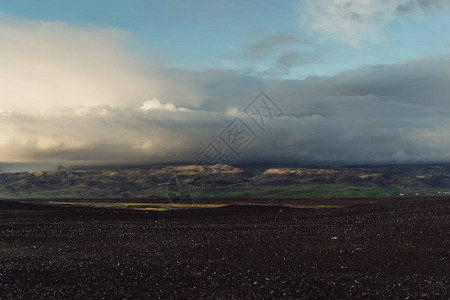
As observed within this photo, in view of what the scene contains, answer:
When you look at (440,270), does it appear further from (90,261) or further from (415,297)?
(90,261)

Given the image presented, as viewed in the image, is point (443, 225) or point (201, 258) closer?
point (201, 258)

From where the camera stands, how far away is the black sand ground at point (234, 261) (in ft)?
46.2

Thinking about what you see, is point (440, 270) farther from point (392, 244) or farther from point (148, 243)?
point (148, 243)

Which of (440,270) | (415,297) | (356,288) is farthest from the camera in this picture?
(440,270)

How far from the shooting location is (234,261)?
1905 cm

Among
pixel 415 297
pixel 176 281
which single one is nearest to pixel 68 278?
pixel 176 281

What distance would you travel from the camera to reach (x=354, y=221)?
109 feet

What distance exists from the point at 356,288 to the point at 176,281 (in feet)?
22.7

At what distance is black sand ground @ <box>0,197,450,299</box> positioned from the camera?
14070 millimetres

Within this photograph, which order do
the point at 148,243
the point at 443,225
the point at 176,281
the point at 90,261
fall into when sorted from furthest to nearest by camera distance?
the point at 443,225 < the point at 148,243 < the point at 90,261 < the point at 176,281

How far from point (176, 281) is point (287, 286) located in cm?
441

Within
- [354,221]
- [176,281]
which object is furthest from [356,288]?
[354,221]

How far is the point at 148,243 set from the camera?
2517cm

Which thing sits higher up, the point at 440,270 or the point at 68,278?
the point at 68,278
